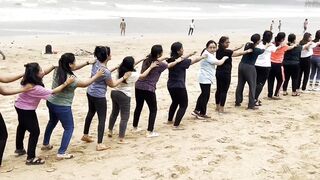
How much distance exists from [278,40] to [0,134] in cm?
627

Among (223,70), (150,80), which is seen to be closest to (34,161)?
(150,80)

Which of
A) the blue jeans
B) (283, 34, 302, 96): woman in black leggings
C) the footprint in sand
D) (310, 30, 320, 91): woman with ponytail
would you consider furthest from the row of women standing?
(310, 30, 320, 91): woman with ponytail

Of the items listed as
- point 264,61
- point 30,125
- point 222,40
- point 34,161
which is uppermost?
point 222,40

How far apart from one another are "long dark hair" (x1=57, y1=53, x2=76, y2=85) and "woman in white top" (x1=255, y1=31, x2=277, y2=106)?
4391mm

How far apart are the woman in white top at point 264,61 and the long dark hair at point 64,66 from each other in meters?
4.39

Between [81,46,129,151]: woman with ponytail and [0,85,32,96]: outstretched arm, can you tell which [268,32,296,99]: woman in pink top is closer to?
[81,46,129,151]: woman with ponytail

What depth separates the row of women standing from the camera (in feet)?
20.6

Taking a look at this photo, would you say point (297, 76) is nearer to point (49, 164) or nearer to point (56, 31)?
point (49, 164)

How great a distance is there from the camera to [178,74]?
785 centimetres

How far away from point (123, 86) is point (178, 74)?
1.15 m

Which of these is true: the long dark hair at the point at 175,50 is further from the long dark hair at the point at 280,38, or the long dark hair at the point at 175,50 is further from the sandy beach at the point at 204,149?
the long dark hair at the point at 280,38

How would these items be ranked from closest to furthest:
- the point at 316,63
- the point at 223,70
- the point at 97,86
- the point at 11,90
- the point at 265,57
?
the point at 11,90 → the point at 97,86 → the point at 223,70 → the point at 265,57 → the point at 316,63

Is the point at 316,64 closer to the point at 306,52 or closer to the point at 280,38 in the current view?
the point at 306,52

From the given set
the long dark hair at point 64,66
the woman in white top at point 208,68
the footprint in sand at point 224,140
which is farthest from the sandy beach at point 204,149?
the long dark hair at point 64,66
